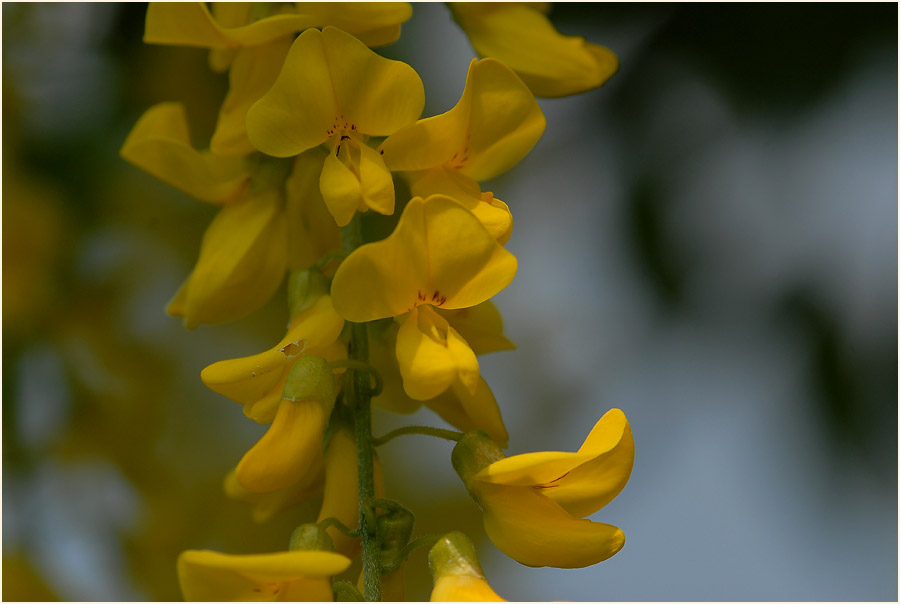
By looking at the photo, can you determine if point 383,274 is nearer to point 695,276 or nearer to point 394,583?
point 394,583

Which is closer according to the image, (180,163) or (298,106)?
(298,106)

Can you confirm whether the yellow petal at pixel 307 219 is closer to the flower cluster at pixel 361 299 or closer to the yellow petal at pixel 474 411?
the flower cluster at pixel 361 299

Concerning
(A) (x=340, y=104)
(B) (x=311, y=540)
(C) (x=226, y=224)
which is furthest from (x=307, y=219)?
(B) (x=311, y=540)

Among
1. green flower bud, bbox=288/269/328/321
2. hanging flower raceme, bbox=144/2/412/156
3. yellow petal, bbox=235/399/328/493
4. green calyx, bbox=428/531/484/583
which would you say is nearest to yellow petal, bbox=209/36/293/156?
hanging flower raceme, bbox=144/2/412/156

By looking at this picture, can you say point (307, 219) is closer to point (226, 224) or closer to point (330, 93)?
point (226, 224)

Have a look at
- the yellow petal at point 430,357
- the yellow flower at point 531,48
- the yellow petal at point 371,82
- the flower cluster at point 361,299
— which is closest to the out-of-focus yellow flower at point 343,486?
the flower cluster at point 361,299

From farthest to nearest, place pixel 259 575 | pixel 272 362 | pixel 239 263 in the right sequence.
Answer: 1. pixel 239 263
2. pixel 272 362
3. pixel 259 575

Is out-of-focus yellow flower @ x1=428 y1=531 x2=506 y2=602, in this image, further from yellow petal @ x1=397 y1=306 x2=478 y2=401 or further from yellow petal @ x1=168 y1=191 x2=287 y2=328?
yellow petal @ x1=168 y1=191 x2=287 y2=328
